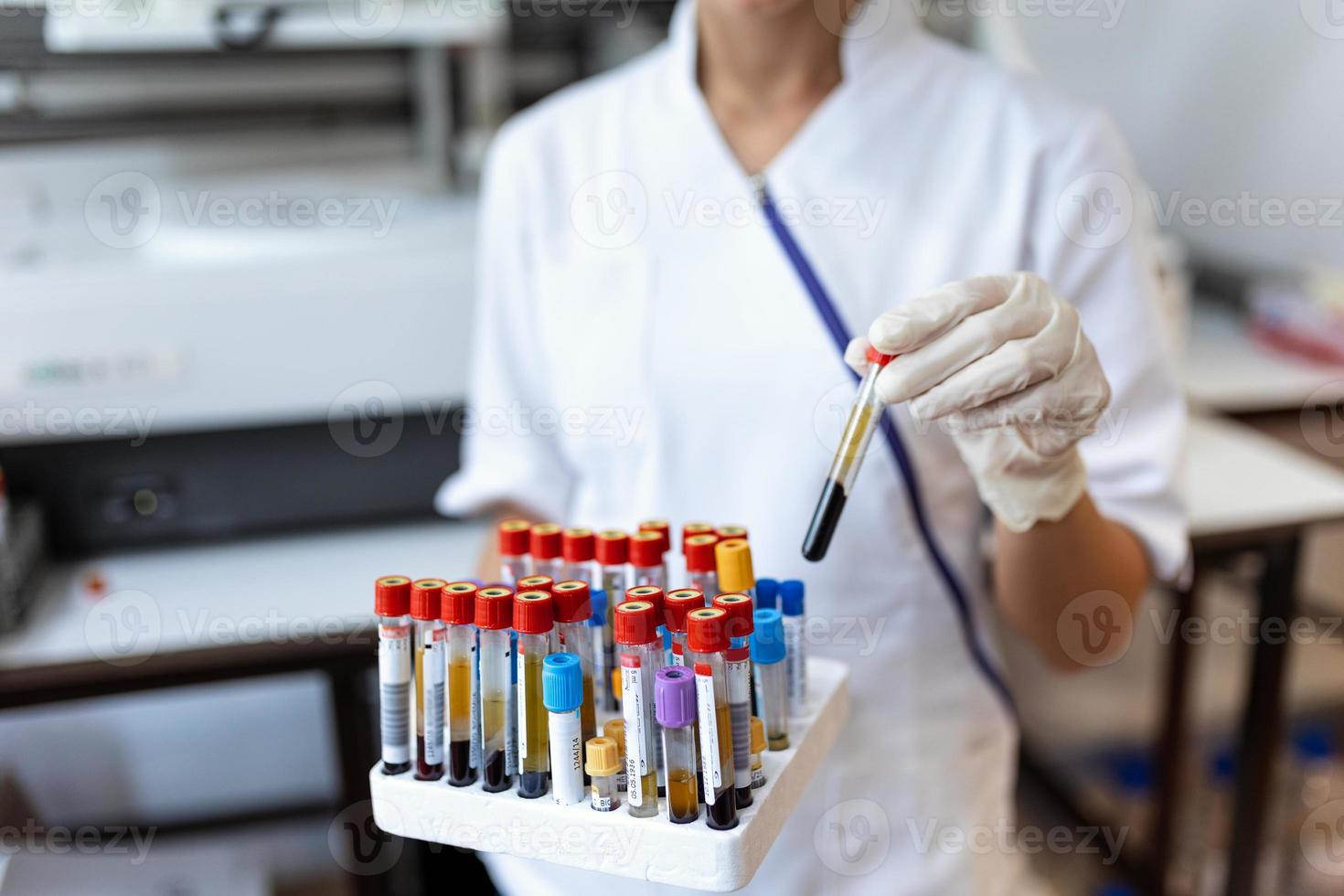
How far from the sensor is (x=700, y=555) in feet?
2.57

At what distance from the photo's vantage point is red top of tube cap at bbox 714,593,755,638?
68 cm

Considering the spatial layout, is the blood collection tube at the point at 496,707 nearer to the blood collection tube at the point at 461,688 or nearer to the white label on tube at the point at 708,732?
the blood collection tube at the point at 461,688

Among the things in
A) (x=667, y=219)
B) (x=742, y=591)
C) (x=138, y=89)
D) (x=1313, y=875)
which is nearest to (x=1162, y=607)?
(x=1313, y=875)

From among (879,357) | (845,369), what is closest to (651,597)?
(879,357)

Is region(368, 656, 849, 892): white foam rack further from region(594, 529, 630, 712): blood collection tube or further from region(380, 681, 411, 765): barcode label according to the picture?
region(594, 529, 630, 712): blood collection tube

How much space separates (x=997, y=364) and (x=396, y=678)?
0.43 meters

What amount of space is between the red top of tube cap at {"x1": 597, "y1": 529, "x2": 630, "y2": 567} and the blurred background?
1.64ft

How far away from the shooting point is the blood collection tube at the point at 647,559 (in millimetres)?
793

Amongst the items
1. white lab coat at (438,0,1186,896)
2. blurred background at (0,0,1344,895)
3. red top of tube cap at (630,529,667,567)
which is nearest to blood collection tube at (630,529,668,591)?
red top of tube cap at (630,529,667,567)

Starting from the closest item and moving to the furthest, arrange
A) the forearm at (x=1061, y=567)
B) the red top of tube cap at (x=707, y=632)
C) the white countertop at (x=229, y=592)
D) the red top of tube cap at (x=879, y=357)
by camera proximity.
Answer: the red top of tube cap at (x=707, y=632)
the red top of tube cap at (x=879, y=357)
the forearm at (x=1061, y=567)
the white countertop at (x=229, y=592)

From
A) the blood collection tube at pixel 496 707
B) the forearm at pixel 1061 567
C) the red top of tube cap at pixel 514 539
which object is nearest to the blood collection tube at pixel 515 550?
the red top of tube cap at pixel 514 539

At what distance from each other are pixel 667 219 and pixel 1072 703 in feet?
5.19

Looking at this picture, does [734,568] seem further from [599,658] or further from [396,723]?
[396,723]

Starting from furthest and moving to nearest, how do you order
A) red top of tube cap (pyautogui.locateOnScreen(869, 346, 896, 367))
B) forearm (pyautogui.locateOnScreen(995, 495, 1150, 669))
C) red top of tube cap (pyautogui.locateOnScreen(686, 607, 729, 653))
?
forearm (pyautogui.locateOnScreen(995, 495, 1150, 669))
red top of tube cap (pyautogui.locateOnScreen(869, 346, 896, 367))
red top of tube cap (pyautogui.locateOnScreen(686, 607, 729, 653))
